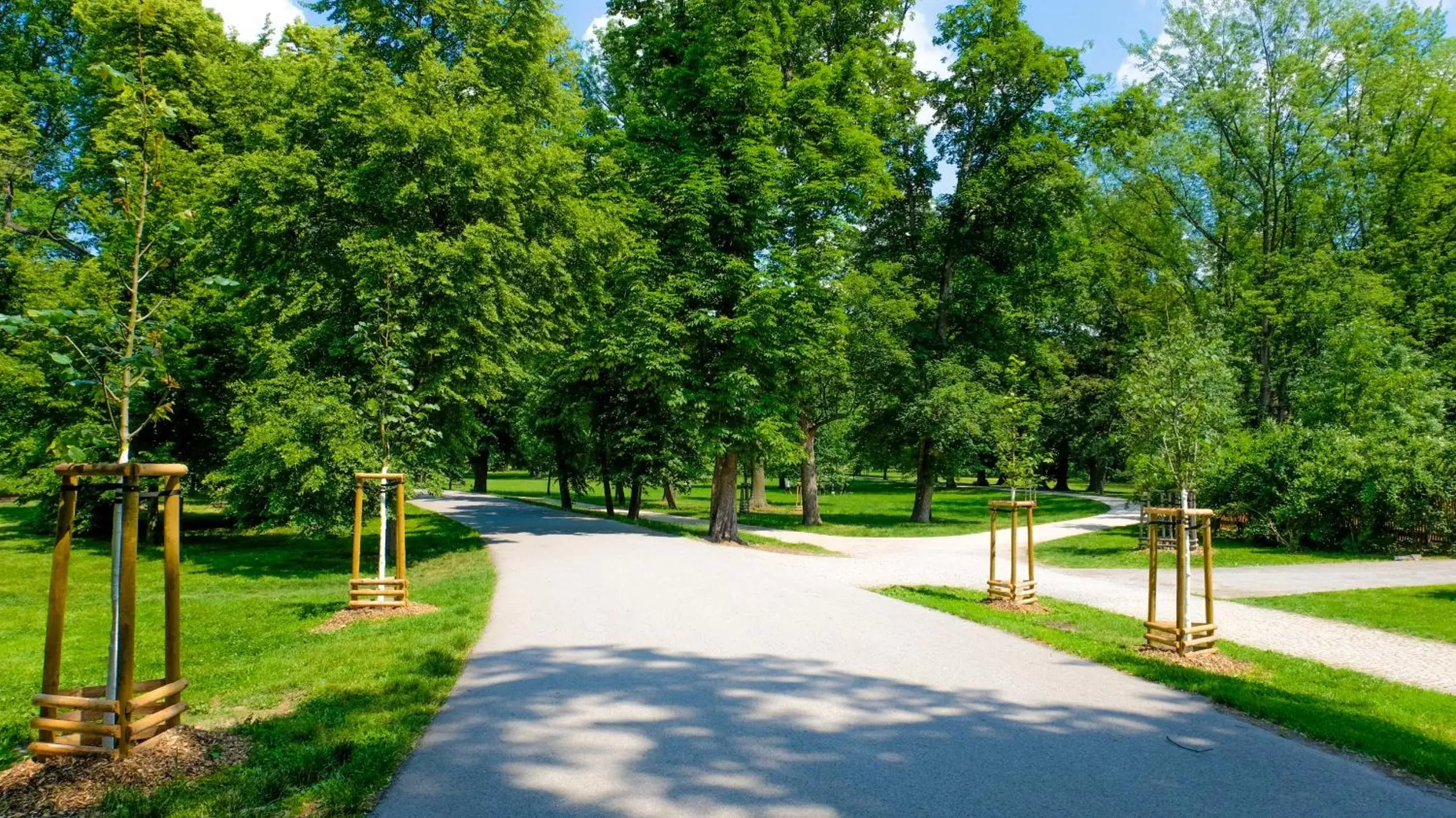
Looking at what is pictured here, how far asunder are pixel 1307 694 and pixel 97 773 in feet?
28.4

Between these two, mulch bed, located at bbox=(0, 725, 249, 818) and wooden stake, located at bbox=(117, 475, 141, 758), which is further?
wooden stake, located at bbox=(117, 475, 141, 758)

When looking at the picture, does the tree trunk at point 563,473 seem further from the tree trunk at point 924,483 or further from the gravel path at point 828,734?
the gravel path at point 828,734

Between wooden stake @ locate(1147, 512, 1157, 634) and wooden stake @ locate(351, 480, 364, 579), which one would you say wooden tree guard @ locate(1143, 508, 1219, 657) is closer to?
wooden stake @ locate(1147, 512, 1157, 634)

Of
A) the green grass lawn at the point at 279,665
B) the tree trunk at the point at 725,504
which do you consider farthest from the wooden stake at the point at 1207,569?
the tree trunk at the point at 725,504

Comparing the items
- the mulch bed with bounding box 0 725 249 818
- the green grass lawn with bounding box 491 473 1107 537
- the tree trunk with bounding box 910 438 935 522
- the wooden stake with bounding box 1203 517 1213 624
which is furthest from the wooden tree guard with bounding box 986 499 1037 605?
the tree trunk with bounding box 910 438 935 522

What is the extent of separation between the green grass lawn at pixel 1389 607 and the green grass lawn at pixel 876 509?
1247 cm

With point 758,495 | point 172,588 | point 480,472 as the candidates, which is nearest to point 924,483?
point 758,495

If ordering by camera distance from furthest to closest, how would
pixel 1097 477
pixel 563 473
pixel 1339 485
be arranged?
1. pixel 1097 477
2. pixel 563 473
3. pixel 1339 485

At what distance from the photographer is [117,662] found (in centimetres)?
456

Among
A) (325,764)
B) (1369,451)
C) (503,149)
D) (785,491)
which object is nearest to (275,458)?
(503,149)

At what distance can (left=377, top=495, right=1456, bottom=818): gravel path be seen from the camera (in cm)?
434

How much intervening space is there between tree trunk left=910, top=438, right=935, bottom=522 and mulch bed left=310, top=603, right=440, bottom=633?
20.5 metres

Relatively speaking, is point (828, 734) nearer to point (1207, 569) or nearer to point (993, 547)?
point (1207, 569)

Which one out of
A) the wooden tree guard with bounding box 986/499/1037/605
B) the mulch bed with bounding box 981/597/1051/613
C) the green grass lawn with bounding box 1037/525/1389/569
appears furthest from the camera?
the green grass lawn with bounding box 1037/525/1389/569
